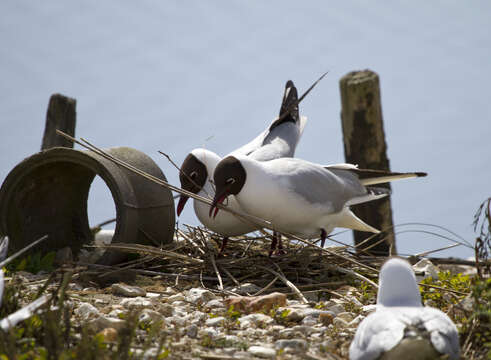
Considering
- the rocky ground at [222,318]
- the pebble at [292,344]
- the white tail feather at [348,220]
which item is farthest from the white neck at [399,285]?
the white tail feather at [348,220]

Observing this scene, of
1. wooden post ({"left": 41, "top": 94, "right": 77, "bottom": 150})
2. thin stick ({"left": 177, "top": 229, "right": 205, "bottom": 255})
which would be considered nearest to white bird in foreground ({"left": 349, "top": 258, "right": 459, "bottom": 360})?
thin stick ({"left": 177, "top": 229, "right": 205, "bottom": 255})

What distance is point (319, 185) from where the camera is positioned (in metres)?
4.43

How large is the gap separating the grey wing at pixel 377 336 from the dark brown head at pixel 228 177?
2136 mm

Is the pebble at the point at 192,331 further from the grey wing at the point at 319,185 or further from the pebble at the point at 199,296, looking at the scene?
the grey wing at the point at 319,185

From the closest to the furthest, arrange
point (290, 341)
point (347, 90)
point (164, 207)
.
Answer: point (290, 341)
point (164, 207)
point (347, 90)

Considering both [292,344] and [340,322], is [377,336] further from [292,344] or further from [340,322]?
A: [340,322]

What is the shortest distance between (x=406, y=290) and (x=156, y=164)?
10.5ft

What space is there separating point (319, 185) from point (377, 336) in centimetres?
236

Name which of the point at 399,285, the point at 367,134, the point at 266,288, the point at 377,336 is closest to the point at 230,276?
the point at 266,288

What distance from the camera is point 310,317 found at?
3150 millimetres

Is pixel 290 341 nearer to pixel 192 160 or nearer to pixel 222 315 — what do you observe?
pixel 222 315


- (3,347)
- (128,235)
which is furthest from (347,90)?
(3,347)

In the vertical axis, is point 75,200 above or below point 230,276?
above

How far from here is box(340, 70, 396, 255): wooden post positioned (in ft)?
22.2
